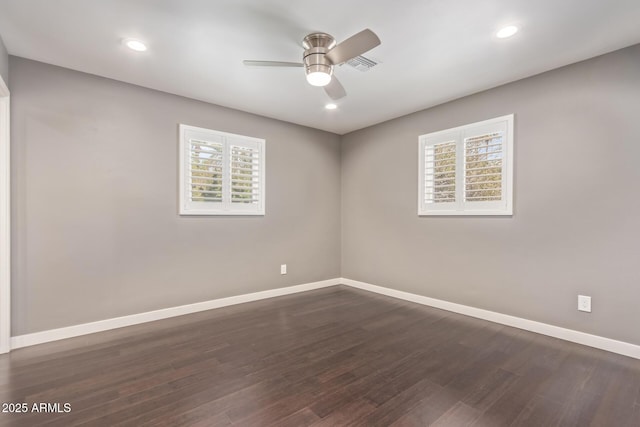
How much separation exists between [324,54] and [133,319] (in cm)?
327

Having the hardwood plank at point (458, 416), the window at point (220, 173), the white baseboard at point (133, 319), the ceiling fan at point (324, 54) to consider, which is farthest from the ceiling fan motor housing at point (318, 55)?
the white baseboard at point (133, 319)

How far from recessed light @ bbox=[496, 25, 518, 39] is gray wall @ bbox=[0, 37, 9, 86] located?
400 centimetres

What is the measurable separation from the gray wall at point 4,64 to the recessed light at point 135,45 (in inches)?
38.6

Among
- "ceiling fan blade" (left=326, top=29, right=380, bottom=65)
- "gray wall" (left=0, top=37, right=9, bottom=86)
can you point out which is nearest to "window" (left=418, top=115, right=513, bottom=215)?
"ceiling fan blade" (left=326, top=29, right=380, bottom=65)

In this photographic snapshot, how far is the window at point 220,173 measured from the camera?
3.60 m

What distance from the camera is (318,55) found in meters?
2.24

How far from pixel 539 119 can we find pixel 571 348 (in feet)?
7.15

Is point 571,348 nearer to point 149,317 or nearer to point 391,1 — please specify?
point 391,1

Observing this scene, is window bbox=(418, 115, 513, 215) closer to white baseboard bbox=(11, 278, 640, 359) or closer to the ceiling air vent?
white baseboard bbox=(11, 278, 640, 359)

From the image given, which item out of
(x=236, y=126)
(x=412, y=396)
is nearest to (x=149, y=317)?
(x=236, y=126)

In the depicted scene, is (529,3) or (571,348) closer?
(529,3)

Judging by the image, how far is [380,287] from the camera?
455cm

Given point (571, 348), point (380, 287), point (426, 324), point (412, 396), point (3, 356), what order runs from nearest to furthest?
point (412, 396) → point (3, 356) → point (571, 348) → point (426, 324) → point (380, 287)

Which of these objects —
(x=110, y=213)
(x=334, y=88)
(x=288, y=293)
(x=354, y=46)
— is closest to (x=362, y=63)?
(x=334, y=88)
